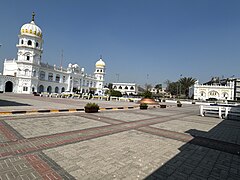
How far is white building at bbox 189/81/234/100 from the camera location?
68.1 meters

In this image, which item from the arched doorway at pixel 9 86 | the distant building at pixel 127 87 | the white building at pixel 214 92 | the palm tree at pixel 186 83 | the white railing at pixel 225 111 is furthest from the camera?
the distant building at pixel 127 87

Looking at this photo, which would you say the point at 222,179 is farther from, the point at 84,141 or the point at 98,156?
the point at 84,141

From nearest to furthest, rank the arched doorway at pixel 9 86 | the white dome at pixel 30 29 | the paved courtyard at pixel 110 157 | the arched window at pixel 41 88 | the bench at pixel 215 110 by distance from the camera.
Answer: the paved courtyard at pixel 110 157 → the bench at pixel 215 110 → the arched doorway at pixel 9 86 → the white dome at pixel 30 29 → the arched window at pixel 41 88

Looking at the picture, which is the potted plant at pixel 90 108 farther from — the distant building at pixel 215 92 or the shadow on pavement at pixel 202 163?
the distant building at pixel 215 92

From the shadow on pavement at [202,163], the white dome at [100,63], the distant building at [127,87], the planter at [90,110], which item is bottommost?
the shadow on pavement at [202,163]

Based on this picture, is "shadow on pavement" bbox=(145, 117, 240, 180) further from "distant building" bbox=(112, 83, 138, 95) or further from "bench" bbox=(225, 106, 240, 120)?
"distant building" bbox=(112, 83, 138, 95)

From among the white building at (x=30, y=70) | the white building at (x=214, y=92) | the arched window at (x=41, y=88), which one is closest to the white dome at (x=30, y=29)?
the white building at (x=30, y=70)

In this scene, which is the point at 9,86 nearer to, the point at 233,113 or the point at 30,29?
the point at 30,29

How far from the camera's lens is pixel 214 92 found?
69375 millimetres

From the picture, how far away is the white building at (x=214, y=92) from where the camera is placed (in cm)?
6806

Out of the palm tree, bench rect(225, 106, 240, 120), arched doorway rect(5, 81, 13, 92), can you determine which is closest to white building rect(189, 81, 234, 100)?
the palm tree

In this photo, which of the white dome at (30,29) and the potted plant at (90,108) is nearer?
the potted plant at (90,108)

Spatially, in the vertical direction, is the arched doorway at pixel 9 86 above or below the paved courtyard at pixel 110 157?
above

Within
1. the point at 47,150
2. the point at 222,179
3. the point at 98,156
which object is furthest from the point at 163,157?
the point at 47,150
